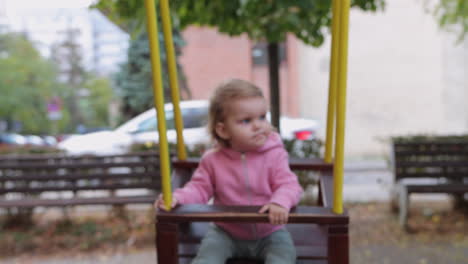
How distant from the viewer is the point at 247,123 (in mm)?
1907

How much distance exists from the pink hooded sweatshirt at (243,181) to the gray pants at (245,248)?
0.03 m

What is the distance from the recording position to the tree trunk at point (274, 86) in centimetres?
410

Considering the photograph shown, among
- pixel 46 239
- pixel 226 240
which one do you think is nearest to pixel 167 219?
pixel 226 240

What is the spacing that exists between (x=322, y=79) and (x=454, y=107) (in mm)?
4886

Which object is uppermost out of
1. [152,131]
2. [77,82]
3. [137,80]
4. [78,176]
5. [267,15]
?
[267,15]

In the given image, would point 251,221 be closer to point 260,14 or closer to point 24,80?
point 260,14

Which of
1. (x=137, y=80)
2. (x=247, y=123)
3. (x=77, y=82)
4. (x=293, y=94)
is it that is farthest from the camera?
(x=77, y=82)

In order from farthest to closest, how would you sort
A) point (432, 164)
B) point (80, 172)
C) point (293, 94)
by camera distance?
1. point (293, 94)
2. point (80, 172)
3. point (432, 164)

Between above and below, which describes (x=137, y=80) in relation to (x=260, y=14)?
below

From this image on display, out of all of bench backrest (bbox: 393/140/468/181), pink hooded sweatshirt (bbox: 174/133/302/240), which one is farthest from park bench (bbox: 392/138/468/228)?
pink hooded sweatshirt (bbox: 174/133/302/240)

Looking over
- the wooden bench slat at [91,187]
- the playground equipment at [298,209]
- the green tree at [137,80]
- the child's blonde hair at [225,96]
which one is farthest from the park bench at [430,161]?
the green tree at [137,80]

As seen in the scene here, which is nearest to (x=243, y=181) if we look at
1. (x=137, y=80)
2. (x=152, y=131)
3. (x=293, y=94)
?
(x=152, y=131)

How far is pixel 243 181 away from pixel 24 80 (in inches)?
1181

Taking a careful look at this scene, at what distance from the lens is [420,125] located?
16.6m
